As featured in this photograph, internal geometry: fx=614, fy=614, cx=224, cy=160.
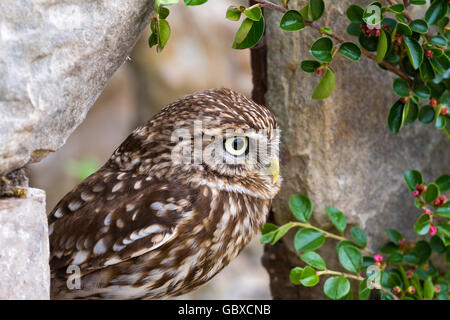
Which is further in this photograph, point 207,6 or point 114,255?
point 207,6

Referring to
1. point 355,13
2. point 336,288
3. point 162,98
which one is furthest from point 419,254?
point 162,98

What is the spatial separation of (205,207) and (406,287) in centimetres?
91

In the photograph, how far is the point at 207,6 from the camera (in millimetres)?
6242

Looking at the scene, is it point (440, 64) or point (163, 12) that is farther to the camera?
point (440, 64)

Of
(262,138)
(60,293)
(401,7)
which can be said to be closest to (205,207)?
(262,138)

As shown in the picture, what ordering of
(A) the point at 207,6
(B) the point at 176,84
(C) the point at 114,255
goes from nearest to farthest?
(C) the point at 114,255 → (B) the point at 176,84 → (A) the point at 207,6

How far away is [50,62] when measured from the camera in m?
1.51

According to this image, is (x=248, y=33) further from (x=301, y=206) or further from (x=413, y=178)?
(x=413, y=178)

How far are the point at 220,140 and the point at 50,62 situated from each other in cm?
52

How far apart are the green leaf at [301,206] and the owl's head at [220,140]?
35 centimetres

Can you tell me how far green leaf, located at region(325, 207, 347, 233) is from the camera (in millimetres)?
2197

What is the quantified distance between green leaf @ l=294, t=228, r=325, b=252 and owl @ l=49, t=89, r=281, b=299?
1.09ft

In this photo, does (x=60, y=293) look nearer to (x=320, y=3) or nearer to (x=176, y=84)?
(x=320, y=3)

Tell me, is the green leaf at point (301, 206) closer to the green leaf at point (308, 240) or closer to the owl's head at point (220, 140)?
the green leaf at point (308, 240)
